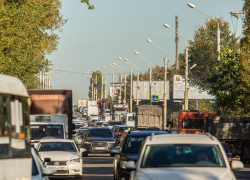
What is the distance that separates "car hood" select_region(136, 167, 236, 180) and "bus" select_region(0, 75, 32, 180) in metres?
1.84

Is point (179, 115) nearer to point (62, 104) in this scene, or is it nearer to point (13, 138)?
point (62, 104)

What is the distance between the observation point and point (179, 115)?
52.2 metres

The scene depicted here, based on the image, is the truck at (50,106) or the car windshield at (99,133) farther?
the car windshield at (99,133)

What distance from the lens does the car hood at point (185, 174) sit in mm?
11695

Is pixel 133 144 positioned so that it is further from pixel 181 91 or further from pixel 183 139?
pixel 181 91

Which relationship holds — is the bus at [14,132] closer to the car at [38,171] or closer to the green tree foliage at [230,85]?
the car at [38,171]

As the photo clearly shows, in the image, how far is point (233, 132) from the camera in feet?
134

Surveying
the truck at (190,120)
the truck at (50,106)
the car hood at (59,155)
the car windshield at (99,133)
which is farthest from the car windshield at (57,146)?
the truck at (190,120)

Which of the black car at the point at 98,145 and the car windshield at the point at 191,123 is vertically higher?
the car windshield at the point at 191,123

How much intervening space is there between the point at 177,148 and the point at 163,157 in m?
0.30

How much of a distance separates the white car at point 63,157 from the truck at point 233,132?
16360 mm

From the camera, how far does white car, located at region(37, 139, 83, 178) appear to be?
24.1 meters

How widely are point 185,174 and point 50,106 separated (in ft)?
76.8

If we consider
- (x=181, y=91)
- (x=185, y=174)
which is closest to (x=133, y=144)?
(x=185, y=174)
